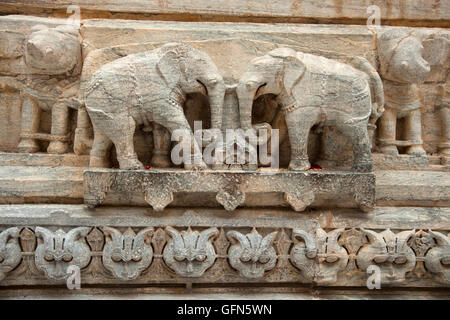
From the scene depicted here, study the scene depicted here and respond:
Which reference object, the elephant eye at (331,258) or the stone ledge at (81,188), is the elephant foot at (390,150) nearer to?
the stone ledge at (81,188)

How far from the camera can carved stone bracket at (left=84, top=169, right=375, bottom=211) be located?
263 cm

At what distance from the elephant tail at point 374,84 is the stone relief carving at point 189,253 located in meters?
1.65

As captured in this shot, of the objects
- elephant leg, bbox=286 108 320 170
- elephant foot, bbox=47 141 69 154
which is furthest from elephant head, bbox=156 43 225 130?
elephant foot, bbox=47 141 69 154

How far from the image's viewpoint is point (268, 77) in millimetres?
2811

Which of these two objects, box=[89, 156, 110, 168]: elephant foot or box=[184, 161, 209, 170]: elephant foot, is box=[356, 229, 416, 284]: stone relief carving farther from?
box=[89, 156, 110, 168]: elephant foot

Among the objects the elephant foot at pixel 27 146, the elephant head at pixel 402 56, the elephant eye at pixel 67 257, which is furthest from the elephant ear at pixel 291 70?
the elephant foot at pixel 27 146

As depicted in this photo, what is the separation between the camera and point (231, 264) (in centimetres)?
276

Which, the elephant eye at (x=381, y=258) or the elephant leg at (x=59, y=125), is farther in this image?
the elephant leg at (x=59, y=125)

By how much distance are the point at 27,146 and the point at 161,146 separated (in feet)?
3.70

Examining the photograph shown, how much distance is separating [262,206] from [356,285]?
0.94 meters

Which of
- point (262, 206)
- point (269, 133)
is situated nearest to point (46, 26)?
point (269, 133)

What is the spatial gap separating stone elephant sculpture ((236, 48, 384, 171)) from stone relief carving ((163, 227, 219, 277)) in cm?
88

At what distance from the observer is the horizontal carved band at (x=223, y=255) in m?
2.69

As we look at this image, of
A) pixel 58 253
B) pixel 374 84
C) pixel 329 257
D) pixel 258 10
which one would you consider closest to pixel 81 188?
pixel 58 253
